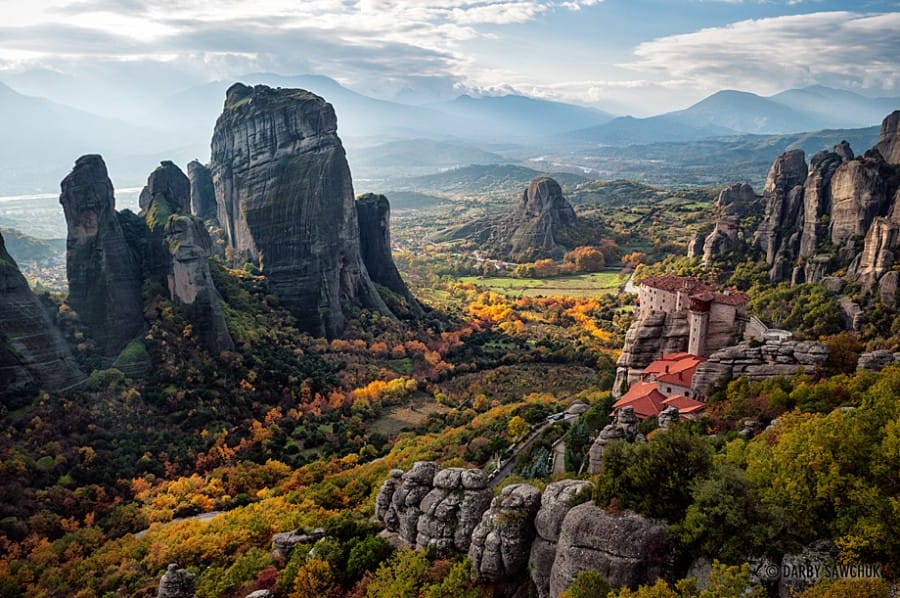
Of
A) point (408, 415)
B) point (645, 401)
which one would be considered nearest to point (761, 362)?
point (645, 401)

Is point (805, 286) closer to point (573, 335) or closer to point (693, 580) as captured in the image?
point (573, 335)

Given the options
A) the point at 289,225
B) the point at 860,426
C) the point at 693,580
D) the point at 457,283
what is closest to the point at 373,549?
the point at 693,580

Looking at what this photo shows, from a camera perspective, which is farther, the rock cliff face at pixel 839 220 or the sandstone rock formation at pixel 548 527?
the rock cliff face at pixel 839 220

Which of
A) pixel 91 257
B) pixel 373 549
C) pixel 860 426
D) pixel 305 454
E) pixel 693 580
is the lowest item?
pixel 305 454

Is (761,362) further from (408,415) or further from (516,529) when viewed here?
(408,415)

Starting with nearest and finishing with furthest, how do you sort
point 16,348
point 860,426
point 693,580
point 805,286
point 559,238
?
point 693,580, point 860,426, point 16,348, point 805,286, point 559,238

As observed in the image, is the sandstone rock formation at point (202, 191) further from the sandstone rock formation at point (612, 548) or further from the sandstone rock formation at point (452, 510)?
the sandstone rock formation at point (612, 548)

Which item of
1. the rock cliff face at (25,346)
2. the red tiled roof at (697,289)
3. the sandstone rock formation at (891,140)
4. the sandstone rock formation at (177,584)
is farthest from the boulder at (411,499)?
the sandstone rock formation at (891,140)
